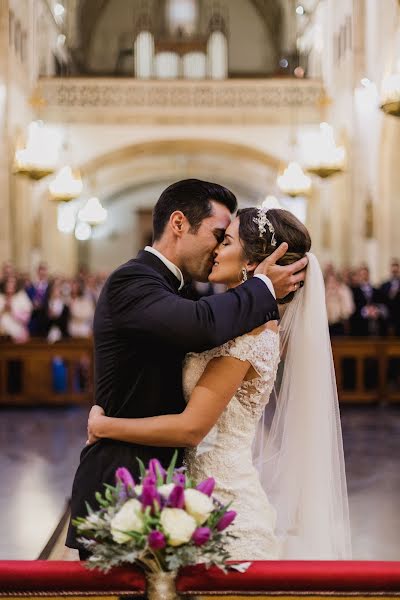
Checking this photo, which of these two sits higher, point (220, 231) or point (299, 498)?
point (220, 231)

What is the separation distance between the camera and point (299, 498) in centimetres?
300

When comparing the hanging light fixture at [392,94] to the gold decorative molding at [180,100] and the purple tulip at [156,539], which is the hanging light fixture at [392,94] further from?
the gold decorative molding at [180,100]

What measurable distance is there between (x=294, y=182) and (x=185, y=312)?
13.2 meters

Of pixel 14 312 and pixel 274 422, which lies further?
pixel 14 312

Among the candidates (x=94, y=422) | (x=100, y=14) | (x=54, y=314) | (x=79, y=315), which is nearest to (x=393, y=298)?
(x=79, y=315)

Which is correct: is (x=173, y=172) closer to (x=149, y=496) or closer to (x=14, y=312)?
(x=14, y=312)

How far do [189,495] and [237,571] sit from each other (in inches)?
12.2

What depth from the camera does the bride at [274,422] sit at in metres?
2.39

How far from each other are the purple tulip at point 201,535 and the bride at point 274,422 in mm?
496

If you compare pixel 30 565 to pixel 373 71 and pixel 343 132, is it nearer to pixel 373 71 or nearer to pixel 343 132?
pixel 373 71

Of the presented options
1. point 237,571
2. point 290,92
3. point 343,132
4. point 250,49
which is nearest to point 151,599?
point 237,571

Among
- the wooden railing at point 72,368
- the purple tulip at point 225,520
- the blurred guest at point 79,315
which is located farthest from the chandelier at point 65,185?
the purple tulip at point 225,520

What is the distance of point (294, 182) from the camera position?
15.2 metres

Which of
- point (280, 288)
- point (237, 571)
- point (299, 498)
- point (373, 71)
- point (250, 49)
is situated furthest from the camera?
point (250, 49)
